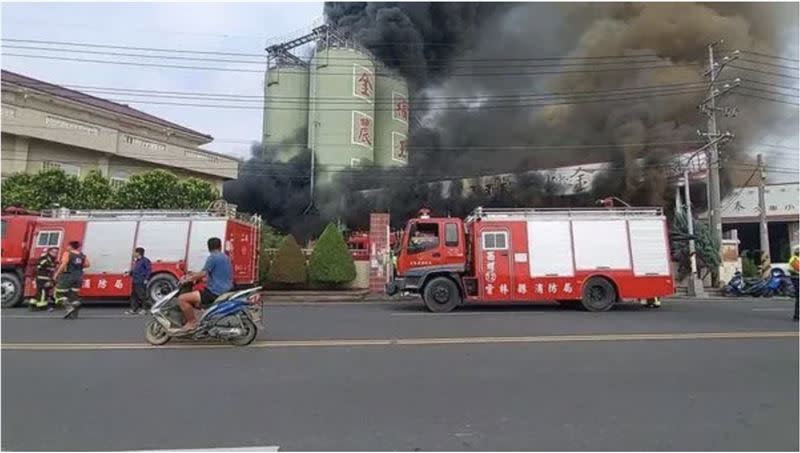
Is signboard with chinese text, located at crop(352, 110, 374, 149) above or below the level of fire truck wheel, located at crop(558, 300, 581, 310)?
above

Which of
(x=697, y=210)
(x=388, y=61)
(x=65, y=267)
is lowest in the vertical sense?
(x=65, y=267)

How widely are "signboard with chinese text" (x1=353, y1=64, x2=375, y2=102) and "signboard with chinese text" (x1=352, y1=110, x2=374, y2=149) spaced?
1.72 meters

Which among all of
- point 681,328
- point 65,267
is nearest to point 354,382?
point 681,328

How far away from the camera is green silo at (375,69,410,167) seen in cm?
4741

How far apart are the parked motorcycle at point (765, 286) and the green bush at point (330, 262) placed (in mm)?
13307

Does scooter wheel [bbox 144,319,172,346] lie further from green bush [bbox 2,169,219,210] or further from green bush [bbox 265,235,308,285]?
green bush [bbox 2,169,219,210]

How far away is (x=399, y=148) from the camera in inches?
1898

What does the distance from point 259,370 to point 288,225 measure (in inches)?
1428

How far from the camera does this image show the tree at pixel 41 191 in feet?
70.3

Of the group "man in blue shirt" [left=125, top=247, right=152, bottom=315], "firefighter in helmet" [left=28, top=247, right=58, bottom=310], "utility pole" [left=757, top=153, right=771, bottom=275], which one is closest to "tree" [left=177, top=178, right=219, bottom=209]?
"firefighter in helmet" [left=28, top=247, right=58, bottom=310]

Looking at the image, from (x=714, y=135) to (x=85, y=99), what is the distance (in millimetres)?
29921

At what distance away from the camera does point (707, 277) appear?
22688 mm

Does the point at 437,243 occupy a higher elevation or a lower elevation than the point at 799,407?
higher

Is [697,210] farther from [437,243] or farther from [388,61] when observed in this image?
[388,61]
